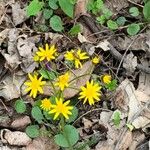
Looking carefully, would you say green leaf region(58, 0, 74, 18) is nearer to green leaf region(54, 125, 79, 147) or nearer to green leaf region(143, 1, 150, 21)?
green leaf region(143, 1, 150, 21)

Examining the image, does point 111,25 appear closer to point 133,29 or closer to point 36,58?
point 133,29

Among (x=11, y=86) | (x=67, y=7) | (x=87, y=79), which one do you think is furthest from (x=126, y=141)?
(x=67, y=7)

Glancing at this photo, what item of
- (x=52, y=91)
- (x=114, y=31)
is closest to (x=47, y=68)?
(x=52, y=91)

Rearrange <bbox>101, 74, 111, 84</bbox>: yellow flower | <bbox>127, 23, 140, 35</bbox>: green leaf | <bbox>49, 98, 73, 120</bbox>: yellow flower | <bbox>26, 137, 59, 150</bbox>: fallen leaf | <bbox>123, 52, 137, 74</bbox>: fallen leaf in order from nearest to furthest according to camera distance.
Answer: <bbox>49, 98, 73, 120</bbox>: yellow flower, <bbox>26, 137, 59, 150</bbox>: fallen leaf, <bbox>101, 74, 111, 84</bbox>: yellow flower, <bbox>123, 52, 137, 74</bbox>: fallen leaf, <bbox>127, 23, 140, 35</bbox>: green leaf

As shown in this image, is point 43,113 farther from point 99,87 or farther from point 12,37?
point 12,37

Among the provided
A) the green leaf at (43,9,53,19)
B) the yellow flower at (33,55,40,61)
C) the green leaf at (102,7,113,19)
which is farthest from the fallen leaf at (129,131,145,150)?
the green leaf at (43,9,53,19)

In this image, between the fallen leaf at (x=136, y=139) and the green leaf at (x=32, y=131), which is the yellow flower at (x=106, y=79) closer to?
the fallen leaf at (x=136, y=139)
